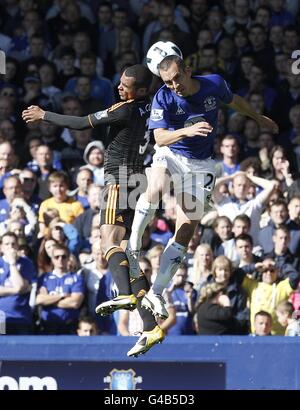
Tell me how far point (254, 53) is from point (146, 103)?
684 centimetres

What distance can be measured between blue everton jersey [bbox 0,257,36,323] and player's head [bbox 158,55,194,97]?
15.4ft

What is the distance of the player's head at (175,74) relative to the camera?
12234 mm

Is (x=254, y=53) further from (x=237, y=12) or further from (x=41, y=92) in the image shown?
(x=41, y=92)

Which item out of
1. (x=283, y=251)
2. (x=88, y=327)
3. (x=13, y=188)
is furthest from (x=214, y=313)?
(x=13, y=188)

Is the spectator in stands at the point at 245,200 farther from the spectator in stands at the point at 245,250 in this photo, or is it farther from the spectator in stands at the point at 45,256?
the spectator in stands at the point at 45,256

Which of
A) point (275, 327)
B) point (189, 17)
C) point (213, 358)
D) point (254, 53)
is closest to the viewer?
point (213, 358)

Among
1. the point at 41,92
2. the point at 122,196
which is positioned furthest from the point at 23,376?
the point at 41,92

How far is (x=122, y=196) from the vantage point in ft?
42.7

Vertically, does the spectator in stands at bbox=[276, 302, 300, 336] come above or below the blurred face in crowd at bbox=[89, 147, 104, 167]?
below

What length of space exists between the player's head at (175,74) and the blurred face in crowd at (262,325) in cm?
404

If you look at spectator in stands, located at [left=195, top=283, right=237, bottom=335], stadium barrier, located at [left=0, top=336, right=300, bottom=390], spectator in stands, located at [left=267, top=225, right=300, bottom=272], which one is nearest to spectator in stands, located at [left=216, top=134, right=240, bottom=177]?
spectator in stands, located at [left=267, top=225, right=300, bottom=272]

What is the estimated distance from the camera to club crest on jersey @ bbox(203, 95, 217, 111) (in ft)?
41.2

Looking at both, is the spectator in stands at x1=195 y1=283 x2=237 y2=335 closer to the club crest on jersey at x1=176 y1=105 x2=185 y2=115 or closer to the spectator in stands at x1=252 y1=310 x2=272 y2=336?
the spectator in stands at x1=252 y1=310 x2=272 y2=336

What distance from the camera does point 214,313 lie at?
622 inches
